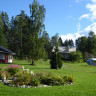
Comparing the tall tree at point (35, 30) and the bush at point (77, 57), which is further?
the bush at point (77, 57)

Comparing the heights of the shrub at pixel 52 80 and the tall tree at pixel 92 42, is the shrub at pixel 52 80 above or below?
below

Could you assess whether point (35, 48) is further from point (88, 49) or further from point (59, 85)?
point (88, 49)

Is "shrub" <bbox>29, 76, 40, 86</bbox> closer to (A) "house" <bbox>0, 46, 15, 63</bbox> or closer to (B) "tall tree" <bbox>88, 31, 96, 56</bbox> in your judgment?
(A) "house" <bbox>0, 46, 15, 63</bbox>

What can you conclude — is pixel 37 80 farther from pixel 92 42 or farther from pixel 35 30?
pixel 92 42

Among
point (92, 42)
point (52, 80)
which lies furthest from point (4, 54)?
point (92, 42)

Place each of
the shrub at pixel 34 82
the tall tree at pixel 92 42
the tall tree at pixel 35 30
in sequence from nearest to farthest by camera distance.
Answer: the shrub at pixel 34 82
the tall tree at pixel 35 30
the tall tree at pixel 92 42

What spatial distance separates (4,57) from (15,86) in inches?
1070

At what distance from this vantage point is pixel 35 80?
8453 mm

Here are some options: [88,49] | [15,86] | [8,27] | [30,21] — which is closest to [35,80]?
[15,86]

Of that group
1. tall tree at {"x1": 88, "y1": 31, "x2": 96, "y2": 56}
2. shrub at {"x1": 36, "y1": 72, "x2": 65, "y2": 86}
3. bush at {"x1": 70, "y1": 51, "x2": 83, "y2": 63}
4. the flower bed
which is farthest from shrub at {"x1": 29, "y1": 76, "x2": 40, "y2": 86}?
tall tree at {"x1": 88, "y1": 31, "x2": 96, "y2": 56}

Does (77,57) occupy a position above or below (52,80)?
above

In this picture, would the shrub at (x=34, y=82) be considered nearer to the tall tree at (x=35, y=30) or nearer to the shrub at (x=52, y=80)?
the shrub at (x=52, y=80)

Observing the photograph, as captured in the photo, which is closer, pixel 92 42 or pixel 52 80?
pixel 52 80

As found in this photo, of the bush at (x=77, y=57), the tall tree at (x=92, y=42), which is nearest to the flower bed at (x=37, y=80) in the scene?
the bush at (x=77, y=57)
